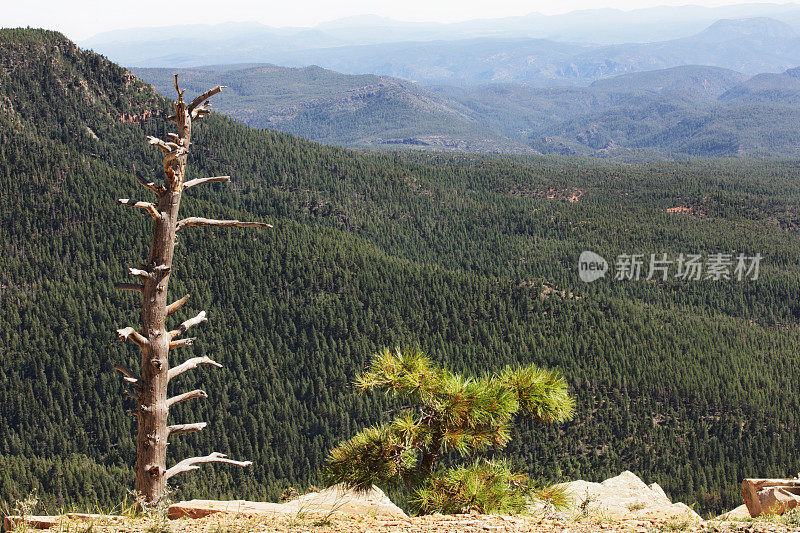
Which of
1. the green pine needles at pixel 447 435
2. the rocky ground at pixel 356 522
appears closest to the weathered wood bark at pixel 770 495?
the rocky ground at pixel 356 522

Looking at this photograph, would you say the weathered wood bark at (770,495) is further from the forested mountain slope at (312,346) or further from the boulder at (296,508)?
the forested mountain slope at (312,346)

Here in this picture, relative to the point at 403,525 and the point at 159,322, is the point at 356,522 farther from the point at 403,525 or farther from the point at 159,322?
the point at 159,322

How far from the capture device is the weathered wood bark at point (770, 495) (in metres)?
18.7

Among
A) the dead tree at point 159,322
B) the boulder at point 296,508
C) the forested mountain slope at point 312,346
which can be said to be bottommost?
the forested mountain slope at point 312,346

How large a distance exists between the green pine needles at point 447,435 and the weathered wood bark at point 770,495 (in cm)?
755

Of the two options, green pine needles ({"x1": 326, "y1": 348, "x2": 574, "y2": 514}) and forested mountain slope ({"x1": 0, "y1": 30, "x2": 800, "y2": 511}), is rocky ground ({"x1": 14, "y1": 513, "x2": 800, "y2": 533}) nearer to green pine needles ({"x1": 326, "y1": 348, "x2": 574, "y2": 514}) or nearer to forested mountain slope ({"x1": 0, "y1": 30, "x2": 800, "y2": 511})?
green pine needles ({"x1": 326, "y1": 348, "x2": 574, "y2": 514})

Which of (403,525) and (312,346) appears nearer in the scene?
(403,525)

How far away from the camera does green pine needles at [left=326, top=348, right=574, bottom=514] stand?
15.3m

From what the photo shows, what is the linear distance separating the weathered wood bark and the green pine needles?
24.8 feet

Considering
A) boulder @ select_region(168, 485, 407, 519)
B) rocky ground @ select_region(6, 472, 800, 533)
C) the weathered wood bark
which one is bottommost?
the weathered wood bark

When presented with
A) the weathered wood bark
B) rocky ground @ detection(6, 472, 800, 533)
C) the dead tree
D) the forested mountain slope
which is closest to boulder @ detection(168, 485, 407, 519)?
rocky ground @ detection(6, 472, 800, 533)

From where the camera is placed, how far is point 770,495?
64.1ft

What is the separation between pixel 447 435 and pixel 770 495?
1095 cm

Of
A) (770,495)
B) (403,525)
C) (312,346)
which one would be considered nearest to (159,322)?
(403,525)
